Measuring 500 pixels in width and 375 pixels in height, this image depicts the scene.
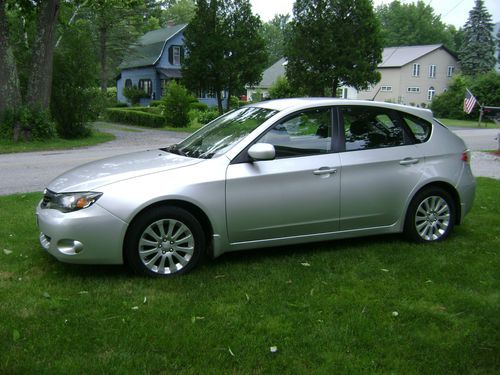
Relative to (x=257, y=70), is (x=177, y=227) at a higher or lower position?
lower

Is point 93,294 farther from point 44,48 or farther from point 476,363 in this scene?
point 44,48

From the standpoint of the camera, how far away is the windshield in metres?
5.24

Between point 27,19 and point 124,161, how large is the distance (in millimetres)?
18036

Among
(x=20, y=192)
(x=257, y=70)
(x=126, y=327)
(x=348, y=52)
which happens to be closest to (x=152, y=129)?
(x=257, y=70)

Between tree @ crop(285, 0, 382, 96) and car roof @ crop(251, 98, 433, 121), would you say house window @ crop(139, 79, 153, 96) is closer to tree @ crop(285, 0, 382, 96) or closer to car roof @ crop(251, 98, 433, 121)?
tree @ crop(285, 0, 382, 96)

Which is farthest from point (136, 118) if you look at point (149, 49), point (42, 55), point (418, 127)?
point (418, 127)

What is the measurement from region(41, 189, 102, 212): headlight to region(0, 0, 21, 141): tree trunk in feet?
47.6

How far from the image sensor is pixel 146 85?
46.5 meters

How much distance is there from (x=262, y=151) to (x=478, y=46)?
6200 centimetres

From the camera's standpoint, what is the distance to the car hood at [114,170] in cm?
472

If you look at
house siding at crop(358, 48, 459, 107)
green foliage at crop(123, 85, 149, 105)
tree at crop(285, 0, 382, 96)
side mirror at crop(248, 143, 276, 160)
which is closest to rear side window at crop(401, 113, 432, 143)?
side mirror at crop(248, 143, 276, 160)

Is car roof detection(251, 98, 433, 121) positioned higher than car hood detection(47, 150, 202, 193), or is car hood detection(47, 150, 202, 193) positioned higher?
car roof detection(251, 98, 433, 121)

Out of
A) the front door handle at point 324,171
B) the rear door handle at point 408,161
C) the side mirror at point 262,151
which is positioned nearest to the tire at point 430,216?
the rear door handle at point 408,161

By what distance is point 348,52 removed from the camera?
26.4m
